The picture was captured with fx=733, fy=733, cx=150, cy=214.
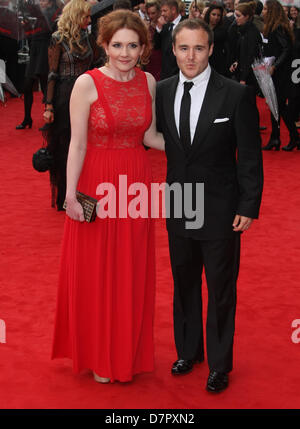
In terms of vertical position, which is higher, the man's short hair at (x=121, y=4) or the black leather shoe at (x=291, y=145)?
the man's short hair at (x=121, y=4)

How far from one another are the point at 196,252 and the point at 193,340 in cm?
46

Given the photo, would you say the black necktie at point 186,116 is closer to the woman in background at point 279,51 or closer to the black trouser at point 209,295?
the black trouser at point 209,295

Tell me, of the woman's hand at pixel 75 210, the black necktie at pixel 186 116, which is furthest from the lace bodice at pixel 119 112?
the woman's hand at pixel 75 210

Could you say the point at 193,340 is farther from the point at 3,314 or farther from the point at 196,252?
the point at 3,314

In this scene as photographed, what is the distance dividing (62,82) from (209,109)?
2.88 meters

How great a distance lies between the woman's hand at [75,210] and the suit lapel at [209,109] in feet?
A: 1.98

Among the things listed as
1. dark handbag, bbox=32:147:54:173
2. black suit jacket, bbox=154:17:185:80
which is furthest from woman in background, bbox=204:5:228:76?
dark handbag, bbox=32:147:54:173

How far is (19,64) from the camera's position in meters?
13.3

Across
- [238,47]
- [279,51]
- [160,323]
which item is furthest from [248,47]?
[160,323]

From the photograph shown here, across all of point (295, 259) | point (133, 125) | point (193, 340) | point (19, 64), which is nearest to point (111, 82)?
point (133, 125)

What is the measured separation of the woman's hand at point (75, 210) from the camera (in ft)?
10.8

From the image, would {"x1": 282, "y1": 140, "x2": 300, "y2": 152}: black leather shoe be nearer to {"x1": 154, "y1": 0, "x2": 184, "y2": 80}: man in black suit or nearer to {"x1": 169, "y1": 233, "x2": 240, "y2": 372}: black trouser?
{"x1": 154, "y1": 0, "x2": 184, "y2": 80}: man in black suit

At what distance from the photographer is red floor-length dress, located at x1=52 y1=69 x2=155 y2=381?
3293 mm

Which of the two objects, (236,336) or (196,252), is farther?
(236,336)
